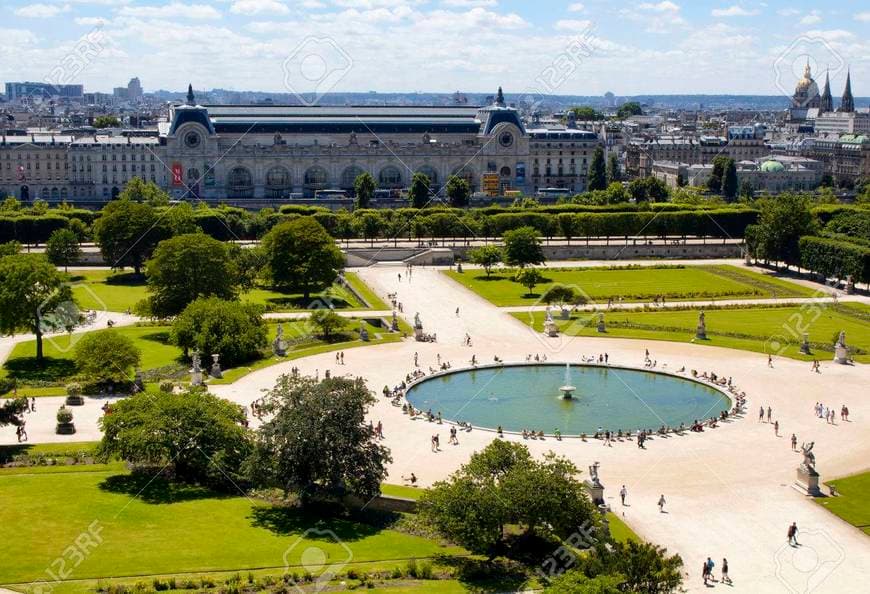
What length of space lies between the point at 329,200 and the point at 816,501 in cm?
10448

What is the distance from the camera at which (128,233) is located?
Answer: 9675 cm

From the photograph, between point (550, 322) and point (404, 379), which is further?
point (550, 322)

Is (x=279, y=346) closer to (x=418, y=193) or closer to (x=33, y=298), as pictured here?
(x=33, y=298)

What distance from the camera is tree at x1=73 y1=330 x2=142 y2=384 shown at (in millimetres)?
59406

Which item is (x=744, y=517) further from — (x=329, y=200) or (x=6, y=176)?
(x=6, y=176)

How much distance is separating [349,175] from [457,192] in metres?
21.2

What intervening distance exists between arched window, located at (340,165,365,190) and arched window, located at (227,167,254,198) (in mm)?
11445

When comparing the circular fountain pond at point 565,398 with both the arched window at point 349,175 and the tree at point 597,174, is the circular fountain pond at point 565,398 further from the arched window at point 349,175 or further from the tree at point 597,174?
the tree at point 597,174

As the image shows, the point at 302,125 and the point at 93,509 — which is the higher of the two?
the point at 302,125

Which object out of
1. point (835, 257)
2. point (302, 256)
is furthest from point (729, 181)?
point (302, 256)

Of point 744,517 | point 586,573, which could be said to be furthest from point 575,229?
point 586,573

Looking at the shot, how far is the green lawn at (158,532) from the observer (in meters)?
37.9

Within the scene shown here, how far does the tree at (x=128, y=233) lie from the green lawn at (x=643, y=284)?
2477cm

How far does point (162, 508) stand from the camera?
140 feet
